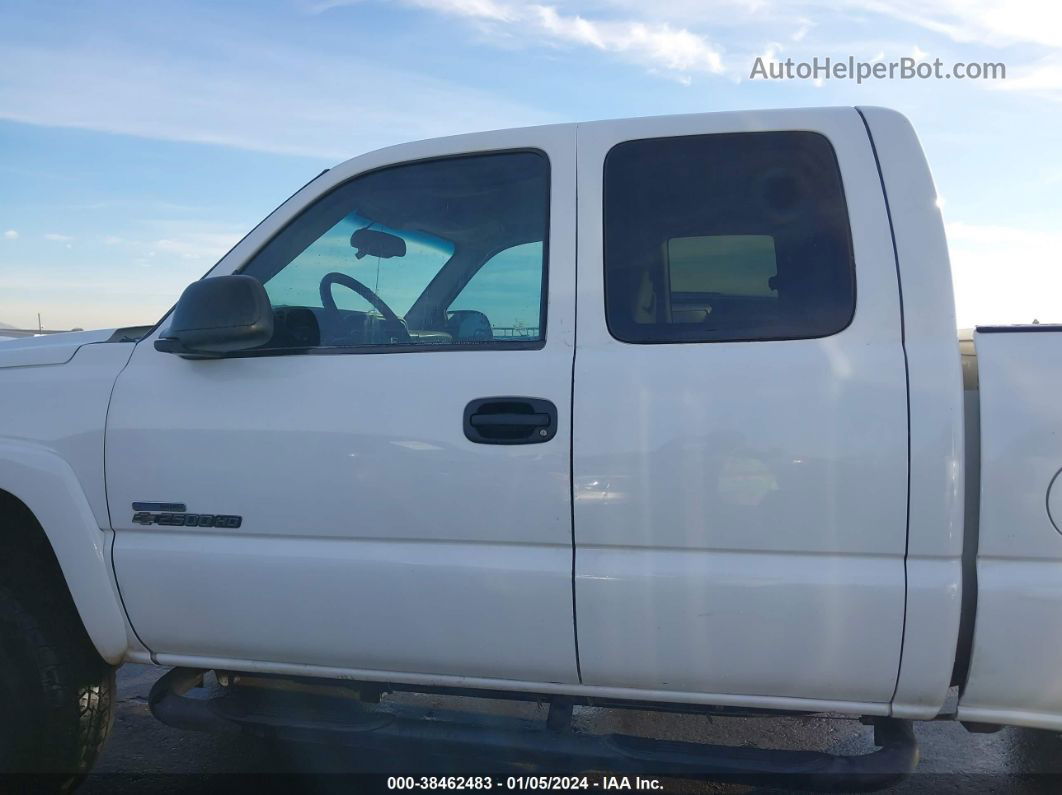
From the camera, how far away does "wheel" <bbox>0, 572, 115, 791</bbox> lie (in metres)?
2.49

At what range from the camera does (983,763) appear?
123 inches

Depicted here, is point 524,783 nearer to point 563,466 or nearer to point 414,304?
point 563,466

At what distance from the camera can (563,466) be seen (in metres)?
2.09

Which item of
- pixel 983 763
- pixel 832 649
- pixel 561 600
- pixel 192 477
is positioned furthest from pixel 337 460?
pixel 983 763

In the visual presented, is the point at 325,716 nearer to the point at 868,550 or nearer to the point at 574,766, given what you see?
the point at 574,766

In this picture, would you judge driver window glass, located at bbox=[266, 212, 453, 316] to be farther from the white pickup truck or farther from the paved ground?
the paved ground

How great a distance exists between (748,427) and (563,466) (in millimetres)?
472

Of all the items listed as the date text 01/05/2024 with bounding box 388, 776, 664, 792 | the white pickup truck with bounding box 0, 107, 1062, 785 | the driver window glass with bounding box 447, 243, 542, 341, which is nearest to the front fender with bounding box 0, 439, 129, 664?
the white pickup truck with bounding box 0, 107, 1062, 785

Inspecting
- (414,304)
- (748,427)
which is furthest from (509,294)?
(748,427)

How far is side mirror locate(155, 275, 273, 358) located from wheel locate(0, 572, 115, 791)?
0.96 meters

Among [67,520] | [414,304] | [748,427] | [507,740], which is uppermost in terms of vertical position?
[414,304]

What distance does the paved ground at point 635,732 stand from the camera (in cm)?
294

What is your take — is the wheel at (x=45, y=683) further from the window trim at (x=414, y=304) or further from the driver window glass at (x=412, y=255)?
the driver window glass at (x=412, y=255)

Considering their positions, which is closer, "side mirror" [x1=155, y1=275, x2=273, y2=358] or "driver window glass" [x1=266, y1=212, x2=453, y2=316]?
"side mirror" [x1=155, y1=275, x2=273, y2=358]
